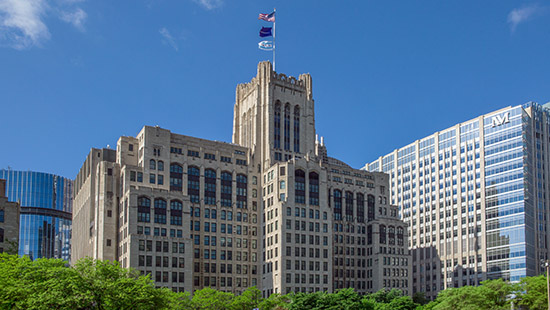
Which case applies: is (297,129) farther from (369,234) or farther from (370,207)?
(369,234)

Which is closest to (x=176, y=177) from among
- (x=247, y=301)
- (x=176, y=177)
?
(x=176, y=177)

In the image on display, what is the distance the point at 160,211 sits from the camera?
16225 cm

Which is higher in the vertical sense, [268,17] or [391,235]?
[268,17]

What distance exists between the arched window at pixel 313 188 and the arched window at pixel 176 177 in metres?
33.9

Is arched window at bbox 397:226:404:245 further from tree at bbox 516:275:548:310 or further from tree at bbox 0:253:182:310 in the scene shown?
tree at bbox 0:253:182:310

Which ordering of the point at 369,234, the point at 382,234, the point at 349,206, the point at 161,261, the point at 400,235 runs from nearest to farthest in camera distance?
the point at 161,261
the point at 382,234
the point at 369,234
the point at 400,235
the point at 349,206

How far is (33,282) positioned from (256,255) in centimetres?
9229

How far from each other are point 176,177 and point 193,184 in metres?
4.88

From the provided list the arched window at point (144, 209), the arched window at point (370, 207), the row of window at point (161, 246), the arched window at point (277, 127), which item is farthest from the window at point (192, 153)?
the arched window at point (370, 207)

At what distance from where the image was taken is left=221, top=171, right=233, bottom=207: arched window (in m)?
178

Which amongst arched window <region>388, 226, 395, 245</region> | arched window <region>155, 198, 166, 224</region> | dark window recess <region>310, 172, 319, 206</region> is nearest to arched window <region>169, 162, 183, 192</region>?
arched window <region>155, 198, 166, 224</region>

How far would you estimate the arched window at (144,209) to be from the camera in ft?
524

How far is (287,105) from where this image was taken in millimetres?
191875

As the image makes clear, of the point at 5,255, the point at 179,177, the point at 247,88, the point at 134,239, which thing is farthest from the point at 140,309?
the point at 247,88
